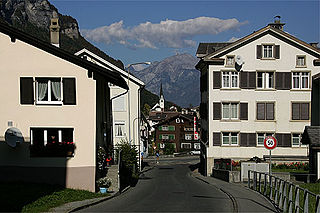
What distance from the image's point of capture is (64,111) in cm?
2122

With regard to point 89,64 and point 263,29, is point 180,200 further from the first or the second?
point 263,29

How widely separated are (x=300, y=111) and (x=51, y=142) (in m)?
29.8

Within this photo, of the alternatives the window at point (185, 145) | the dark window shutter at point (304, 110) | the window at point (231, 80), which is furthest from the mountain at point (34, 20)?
the dark window shutter at point (304, 110)

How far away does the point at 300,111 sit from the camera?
44.5 metres

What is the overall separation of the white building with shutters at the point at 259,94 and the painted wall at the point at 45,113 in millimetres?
24305

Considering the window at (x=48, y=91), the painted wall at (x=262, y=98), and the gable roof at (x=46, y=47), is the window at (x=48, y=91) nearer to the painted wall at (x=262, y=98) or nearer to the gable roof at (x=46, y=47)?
the gable roof at (x=46, y=47)

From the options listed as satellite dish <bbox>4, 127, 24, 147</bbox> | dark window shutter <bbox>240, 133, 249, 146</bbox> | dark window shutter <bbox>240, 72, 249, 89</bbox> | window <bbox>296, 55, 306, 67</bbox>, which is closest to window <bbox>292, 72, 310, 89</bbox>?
window <bbox>296, 55, 306, 67</bbox>

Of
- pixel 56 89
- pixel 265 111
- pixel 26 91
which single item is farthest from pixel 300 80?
pixel 26 91

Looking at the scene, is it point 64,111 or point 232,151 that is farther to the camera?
point 232,151

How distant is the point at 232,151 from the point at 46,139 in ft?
86.3

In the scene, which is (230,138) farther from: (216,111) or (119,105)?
(119,105)

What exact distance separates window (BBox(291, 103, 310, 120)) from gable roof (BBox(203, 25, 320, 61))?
196 inches

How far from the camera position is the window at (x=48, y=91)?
21.3 meters

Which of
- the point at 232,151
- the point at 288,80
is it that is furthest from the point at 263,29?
the point at 232,151
